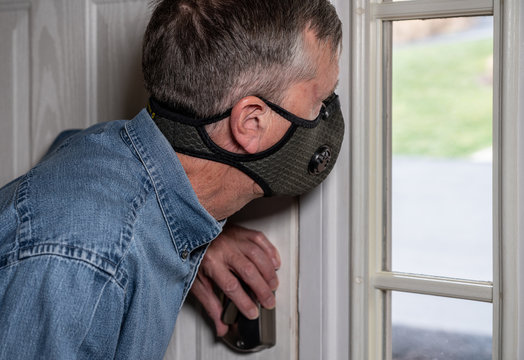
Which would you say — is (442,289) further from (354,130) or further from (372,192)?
(354,130)

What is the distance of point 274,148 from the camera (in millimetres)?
984

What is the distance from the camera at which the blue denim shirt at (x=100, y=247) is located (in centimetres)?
80

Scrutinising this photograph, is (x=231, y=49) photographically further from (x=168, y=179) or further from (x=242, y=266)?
(x=242, y=266)

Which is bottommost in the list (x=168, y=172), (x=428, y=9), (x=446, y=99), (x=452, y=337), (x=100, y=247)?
(x=452, y=337)

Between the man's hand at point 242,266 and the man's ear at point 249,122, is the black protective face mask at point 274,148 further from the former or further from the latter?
the man's hand at point 242,266

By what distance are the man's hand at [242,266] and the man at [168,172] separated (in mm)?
190

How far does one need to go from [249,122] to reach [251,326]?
21.2 inches

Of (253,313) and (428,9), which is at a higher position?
(428,9)

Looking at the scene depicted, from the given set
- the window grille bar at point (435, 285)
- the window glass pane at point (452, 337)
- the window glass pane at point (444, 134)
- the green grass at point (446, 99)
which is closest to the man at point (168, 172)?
the window grille bar at point (435, 285)

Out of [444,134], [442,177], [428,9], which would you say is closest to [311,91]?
[428,9]

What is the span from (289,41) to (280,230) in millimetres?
492

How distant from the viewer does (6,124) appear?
1.61 meters

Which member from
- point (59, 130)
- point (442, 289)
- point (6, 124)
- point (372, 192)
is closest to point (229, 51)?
point (372, 192)

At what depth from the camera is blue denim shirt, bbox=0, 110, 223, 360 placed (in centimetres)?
80
